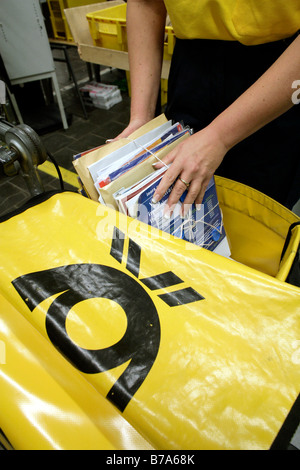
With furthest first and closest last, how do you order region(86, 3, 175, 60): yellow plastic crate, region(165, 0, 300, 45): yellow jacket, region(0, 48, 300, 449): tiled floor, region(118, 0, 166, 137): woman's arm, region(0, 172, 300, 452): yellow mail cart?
region(86, 3, 175, 60): yellow plastic crate, region(0, 48, 300, 449): tiled floor, region(118, 0, 166, 137): woman's arm, region(165, 0, 300, 45): yellow jacket, region(0, 172, 300, 452): yellow mail cart

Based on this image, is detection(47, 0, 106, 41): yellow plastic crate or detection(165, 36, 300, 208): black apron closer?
detection(165, 36, 300, 208): black apron

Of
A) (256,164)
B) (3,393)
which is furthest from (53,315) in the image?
(256,164)

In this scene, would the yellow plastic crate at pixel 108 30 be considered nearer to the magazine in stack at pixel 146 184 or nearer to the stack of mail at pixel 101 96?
the stack of mail at pixel 101 96

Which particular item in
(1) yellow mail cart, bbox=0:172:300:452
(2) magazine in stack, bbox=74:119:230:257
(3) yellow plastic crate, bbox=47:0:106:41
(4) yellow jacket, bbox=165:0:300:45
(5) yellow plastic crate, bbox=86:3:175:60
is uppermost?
(3) yellow plastic crate, bbox=47:0:106:41

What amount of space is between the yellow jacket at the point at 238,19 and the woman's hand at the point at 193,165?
0.72 ft

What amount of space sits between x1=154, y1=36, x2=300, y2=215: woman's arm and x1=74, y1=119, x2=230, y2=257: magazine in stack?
0.03m

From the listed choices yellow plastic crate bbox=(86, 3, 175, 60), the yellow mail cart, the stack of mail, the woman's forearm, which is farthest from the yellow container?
the yellow mail cart

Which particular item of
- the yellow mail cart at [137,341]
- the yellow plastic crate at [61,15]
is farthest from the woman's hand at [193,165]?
the yellow plastic crate at [61,15]

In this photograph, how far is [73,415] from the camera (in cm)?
38

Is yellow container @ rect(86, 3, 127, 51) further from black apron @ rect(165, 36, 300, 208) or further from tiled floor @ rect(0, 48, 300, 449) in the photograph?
black apron @ rect(165, 36, 300, 208)

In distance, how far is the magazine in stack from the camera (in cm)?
60

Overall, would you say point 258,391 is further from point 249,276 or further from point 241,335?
point 249,276
